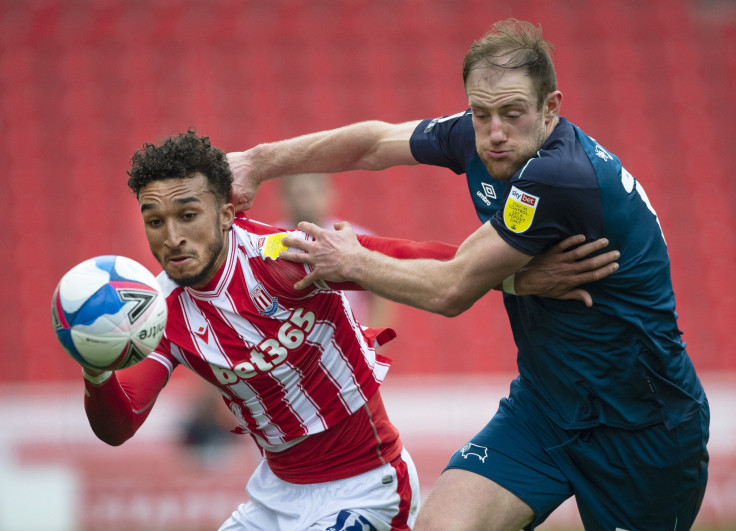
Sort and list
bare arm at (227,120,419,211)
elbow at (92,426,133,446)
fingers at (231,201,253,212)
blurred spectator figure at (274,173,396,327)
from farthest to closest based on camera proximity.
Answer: blurred spectator figure at (274,173,396,327), bare arm at (227,120,419,211), fingers at (231,201,253,212), elbow at (92,426,133,446)

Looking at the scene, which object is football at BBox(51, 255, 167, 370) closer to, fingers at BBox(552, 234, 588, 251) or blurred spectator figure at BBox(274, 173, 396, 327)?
fingers at BBox(552, 234, 588, 251)

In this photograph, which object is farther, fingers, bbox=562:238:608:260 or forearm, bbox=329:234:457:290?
forearm, bbox=329:234:457:290

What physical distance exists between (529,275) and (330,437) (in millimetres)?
1171

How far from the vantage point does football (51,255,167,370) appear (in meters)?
3.58

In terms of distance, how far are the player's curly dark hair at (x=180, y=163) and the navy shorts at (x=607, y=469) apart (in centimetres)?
171

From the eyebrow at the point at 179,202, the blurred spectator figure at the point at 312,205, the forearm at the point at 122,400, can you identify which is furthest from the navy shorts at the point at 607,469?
the blurred spectator figure at the point at 312,205

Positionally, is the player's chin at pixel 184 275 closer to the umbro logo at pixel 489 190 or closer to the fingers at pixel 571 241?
the umbro logo at pixel 489 190

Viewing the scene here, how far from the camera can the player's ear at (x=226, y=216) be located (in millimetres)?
4168

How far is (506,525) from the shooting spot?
13.5 feet

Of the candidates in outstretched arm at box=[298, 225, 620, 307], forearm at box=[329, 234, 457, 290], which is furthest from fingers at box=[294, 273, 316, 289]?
forearm at box=[329, 234, 457, 290]

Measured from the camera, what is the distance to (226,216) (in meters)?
4.20

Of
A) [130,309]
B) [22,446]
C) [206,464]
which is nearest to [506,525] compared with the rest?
[130,309]

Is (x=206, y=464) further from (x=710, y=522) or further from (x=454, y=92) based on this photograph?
(x=454, y=92)

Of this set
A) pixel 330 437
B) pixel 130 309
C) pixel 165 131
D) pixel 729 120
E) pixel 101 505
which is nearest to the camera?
pixel 130 309
